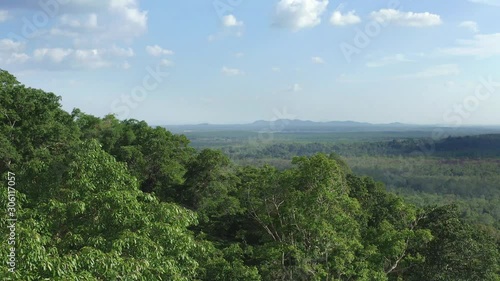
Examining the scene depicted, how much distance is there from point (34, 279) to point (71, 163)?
3.58 m

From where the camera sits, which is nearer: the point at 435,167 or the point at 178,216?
the point at 178,216

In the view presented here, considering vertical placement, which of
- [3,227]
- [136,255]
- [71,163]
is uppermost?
[71,163]

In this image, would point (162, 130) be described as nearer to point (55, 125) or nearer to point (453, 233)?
point (55, 125)

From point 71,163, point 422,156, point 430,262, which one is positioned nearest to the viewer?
point 71,163

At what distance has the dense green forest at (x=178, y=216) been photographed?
6.37 meters

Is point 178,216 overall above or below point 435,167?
above

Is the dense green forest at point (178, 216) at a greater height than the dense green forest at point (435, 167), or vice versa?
the dense green forest at point (178, 216)

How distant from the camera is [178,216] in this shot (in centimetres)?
774

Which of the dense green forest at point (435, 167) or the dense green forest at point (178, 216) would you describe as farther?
the dense green forest at point (435, 167)

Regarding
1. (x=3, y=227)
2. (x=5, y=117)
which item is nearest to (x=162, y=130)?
(x=5, y=117)

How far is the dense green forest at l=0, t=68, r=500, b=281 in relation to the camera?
20.9 feet

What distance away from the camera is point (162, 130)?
857 inches

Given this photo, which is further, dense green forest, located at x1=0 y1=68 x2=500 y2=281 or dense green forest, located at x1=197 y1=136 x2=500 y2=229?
dense green forest, located at x1=197 y1=136 x2=500 y2=229

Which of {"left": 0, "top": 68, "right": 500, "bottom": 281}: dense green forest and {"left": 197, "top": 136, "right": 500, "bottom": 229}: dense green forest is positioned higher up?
{"left": 0, "top": 68, "right": 500, "bottom": 281}: dense green forest
